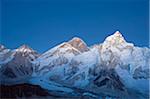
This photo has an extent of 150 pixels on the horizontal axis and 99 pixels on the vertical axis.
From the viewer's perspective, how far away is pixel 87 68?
27.4 feet

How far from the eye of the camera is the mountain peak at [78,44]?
8.25 m

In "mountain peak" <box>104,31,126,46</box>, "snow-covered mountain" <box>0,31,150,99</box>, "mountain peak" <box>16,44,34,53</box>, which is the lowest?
"snow-covered mountain" <box>0,31,150,99</box>

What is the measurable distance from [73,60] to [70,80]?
0.33 metres

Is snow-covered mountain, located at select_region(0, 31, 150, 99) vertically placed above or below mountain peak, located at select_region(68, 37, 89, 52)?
below

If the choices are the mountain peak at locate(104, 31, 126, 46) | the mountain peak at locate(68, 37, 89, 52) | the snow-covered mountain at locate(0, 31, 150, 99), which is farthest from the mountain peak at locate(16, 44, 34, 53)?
the mountain peak at locate(104, 31, 126, 46)

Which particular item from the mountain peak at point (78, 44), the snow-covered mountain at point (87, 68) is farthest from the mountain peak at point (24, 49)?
the mountain peak at point (78, 44)

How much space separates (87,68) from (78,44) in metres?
0.43

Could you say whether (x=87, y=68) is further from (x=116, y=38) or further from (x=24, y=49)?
(x=24, y=49)

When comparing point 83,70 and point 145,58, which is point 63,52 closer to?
point 83,70

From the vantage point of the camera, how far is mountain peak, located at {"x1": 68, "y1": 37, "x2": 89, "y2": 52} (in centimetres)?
825

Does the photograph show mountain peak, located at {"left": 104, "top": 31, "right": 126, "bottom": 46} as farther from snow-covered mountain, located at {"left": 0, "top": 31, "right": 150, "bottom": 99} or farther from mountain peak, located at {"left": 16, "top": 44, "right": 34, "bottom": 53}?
mountain peak, located at {"left": 16, "top": 44, "right": 34, "bottom": 53}

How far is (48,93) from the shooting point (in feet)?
27.3

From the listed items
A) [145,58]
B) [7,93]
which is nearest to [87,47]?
[145,58]

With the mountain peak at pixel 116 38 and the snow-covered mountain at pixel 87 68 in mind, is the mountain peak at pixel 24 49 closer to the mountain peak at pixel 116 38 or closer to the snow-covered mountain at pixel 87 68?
the snow-covered mountain at pixel 87 68
